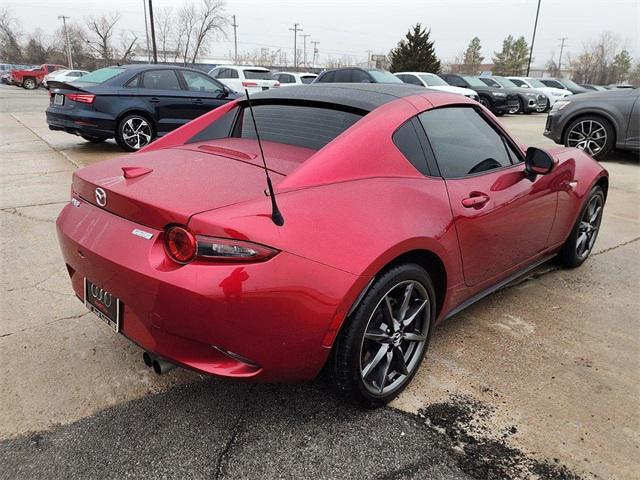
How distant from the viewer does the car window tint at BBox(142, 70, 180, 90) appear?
870 centimetres

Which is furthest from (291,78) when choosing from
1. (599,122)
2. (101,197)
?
(101,197)

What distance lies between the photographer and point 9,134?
433 inches

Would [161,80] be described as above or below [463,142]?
above

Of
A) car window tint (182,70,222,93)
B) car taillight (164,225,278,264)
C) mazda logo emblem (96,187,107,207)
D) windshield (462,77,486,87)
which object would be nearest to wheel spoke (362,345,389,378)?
car taillight (164,225,278,264)

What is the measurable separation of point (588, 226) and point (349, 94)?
8.60 feet

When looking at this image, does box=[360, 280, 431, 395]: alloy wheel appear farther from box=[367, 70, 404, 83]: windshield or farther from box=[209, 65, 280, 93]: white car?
box=[209, 65, 280, 93]: white car

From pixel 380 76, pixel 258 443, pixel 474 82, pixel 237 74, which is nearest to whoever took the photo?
pixel 258 443

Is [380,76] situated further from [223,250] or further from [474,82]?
[223,250]

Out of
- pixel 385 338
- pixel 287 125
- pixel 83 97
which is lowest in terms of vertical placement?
pixel 385 338

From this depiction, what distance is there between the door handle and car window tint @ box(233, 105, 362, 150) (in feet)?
2.32

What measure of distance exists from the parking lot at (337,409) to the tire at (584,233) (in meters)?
0.62

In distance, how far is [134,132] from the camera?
8562 millimetres

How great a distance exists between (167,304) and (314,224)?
629mm

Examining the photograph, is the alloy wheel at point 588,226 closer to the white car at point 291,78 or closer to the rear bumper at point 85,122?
the rear bumper at point 85,122
